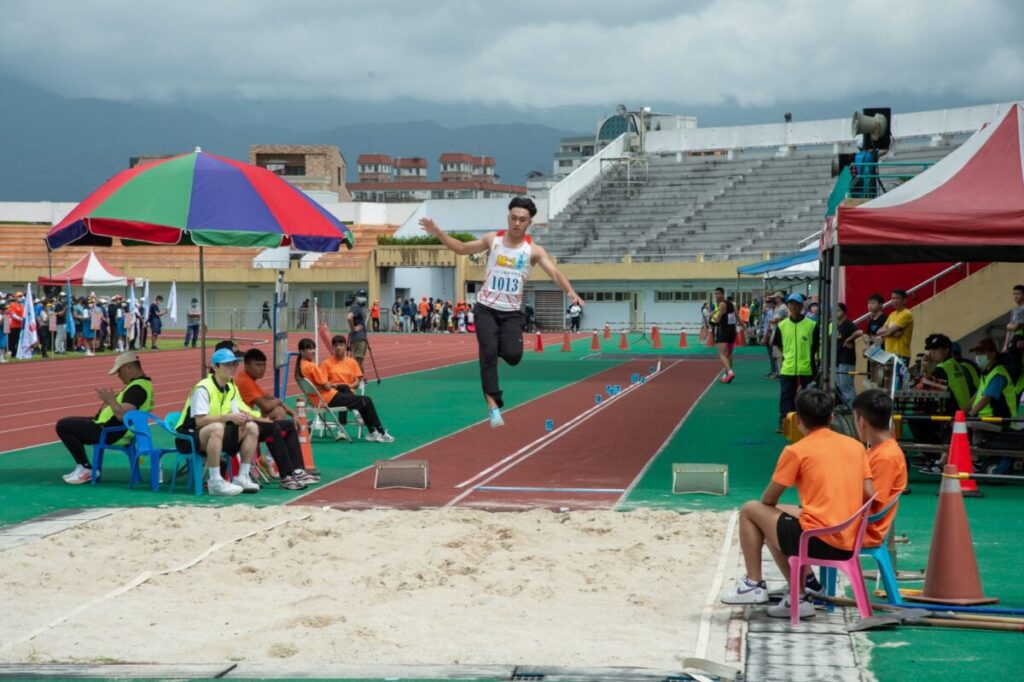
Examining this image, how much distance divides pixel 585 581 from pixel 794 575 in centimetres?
159

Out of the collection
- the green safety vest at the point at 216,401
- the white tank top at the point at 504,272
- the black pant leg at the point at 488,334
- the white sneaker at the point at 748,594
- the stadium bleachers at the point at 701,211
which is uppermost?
the stadium bleachers at the point at 701,211

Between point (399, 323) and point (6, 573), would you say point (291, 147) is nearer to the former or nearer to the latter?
point (399, 323)

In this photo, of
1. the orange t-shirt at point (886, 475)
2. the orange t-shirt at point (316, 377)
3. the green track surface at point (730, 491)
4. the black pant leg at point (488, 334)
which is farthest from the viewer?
the orange t-shirt at point (316, 377)

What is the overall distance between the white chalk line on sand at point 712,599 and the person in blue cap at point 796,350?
6.59 m

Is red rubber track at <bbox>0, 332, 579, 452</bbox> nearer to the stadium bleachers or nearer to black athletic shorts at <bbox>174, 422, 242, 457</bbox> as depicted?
black athletic shorts at <bbox>174, 422, 242, 457</bbox>

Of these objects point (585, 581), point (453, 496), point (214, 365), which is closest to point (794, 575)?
point (585, 581)

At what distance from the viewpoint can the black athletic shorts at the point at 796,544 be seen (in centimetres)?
710

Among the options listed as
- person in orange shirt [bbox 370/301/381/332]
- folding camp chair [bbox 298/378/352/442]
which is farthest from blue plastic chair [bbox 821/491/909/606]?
person in orange shirt [bbox 370/301/381/332]

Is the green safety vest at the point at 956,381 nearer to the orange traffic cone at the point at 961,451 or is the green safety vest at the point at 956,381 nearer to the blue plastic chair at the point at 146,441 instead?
the orange traffic cone at the point at 961,451

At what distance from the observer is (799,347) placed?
54.9 feet

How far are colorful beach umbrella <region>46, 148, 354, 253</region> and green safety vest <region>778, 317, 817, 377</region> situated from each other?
633cm

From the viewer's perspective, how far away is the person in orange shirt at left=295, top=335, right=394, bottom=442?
52.9ft

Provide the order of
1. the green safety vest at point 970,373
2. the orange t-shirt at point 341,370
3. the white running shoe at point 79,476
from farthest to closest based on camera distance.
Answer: the orange t-shirt at point 341,370 < the green safety vest at point 970,373 < the white running shoe at point 79,476

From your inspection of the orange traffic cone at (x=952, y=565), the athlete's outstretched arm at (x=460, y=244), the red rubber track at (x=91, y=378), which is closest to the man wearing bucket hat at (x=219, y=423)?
the athlete's outstretched arm at (x=460, y=244)
